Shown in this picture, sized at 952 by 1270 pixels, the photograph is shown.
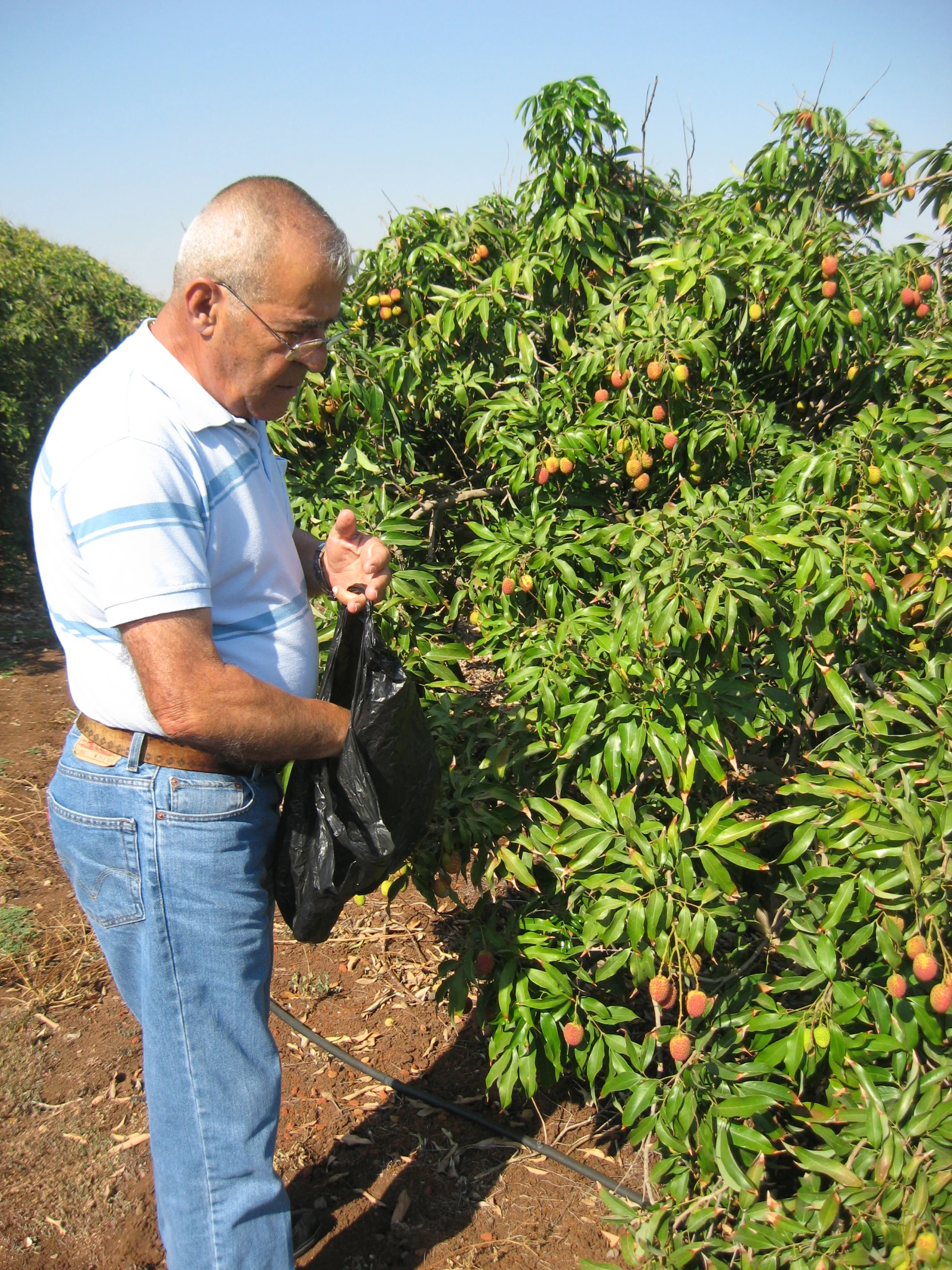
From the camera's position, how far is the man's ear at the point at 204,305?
153cm

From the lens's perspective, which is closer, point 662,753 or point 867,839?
point 867,839

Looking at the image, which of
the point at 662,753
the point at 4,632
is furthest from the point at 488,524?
the point at 4,632

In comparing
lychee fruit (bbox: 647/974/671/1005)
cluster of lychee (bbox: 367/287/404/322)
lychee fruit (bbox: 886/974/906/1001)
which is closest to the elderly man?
lychee fruit (bbox: 647/974/671/1005)

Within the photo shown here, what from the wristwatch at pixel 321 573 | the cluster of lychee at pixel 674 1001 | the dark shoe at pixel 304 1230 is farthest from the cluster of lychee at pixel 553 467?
the dark shoe at pixel 304 1230

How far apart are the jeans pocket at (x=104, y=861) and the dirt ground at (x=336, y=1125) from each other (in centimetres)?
123

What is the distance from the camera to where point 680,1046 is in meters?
1.98

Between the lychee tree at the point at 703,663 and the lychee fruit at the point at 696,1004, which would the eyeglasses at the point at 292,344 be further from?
the lychee fruit at the point at 696,1004

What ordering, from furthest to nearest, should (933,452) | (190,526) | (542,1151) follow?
(542,1151), (933,452), (190,526)

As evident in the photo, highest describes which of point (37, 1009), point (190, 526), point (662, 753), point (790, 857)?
point (190, 526)

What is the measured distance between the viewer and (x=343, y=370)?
3115 millimetres

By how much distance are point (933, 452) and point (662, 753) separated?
0.92m

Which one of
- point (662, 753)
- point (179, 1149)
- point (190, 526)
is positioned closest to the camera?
point (190, 526)

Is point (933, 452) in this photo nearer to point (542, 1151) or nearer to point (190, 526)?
point (190, 526)

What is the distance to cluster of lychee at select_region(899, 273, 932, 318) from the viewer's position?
2811mm
